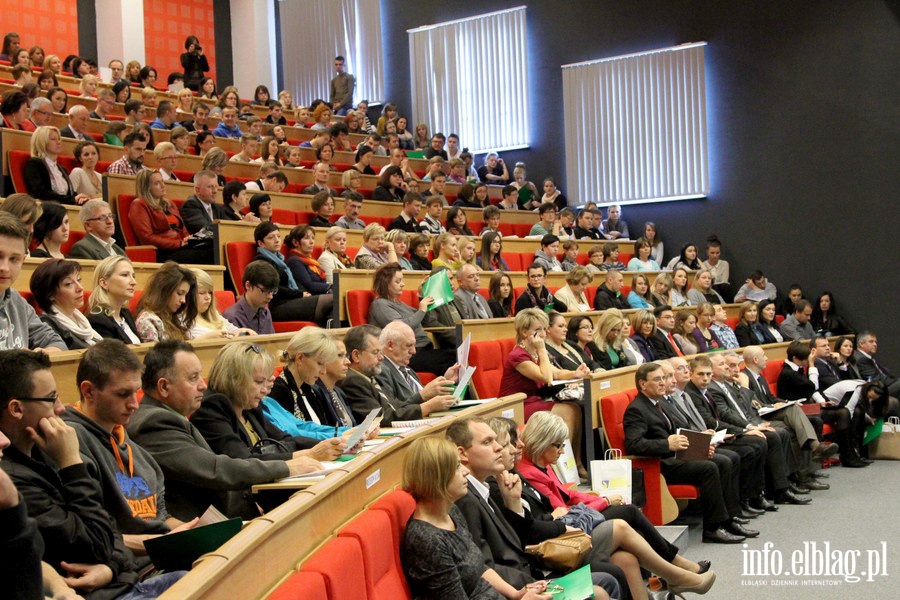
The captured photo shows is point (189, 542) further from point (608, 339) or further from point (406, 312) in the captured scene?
point (608, 339)

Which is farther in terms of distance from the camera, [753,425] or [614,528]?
[753,425]

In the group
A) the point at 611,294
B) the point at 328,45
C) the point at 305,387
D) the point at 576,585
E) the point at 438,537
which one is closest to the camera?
the point at 438,537

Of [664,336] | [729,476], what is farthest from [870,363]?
[729,476]

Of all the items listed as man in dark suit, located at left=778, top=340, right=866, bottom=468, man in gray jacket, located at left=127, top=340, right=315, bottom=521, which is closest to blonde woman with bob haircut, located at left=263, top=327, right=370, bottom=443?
man in gray jacket, located at left=127, top=340, right=315, bottom=521

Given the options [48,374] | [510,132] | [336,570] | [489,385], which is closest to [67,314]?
[48,374]

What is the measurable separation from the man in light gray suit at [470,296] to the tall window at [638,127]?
495 centimetres

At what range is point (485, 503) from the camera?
2.74 m

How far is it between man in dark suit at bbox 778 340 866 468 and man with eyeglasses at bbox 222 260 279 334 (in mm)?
3959

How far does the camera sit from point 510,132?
11.3m

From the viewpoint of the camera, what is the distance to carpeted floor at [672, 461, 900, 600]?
379 centimetres

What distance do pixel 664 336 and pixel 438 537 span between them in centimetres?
441

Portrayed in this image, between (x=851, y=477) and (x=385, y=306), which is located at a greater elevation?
(x=385, y=306)

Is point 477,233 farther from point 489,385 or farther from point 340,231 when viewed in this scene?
point 489,385

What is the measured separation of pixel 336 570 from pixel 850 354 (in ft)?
23.5
